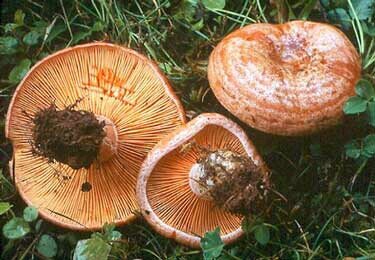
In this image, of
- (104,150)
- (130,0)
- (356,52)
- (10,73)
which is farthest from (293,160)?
(10,73)

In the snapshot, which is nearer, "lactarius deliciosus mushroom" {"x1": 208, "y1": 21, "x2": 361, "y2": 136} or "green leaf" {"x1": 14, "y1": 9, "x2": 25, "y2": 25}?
"lactarius deliciosus mushroom" {"x1": 208, "y1": 21, "x2": 361, "y2": 136}

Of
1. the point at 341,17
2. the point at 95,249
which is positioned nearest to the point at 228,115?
the point at 341,17

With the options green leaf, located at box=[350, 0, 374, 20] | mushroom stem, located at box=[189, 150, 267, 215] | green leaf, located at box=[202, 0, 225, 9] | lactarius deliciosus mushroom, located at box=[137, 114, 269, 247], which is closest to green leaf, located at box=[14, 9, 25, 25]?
green leaf, located at box=[202, 0, 225, 9]

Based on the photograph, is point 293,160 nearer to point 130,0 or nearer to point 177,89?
point 177,89

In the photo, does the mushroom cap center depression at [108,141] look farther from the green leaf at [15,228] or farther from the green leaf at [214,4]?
the green leaf at [214,4]

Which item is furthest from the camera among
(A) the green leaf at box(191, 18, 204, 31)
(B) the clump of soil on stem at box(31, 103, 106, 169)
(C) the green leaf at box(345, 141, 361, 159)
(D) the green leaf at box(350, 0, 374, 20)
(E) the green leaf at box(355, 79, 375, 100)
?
(A) the green leaf at box(191, 18, 204, 31)

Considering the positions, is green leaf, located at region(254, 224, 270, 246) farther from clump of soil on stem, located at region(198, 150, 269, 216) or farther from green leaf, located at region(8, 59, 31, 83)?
green leaf, located at region(8, 59, 31, 83)
